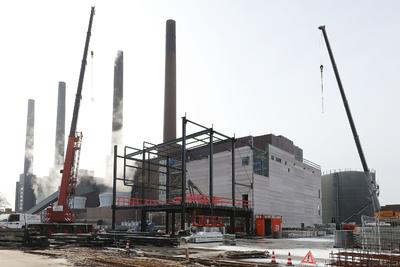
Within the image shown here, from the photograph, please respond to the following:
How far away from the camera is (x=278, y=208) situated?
5716 cm

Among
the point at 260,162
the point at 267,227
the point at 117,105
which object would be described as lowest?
the point at 267,227

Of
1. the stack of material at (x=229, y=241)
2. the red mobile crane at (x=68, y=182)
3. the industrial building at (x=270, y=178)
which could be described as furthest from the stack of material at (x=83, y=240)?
the industrial building at (x=270, y=178)

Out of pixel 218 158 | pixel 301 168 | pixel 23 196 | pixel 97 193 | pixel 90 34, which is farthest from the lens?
pixel 23 196

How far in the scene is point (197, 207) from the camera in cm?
3753

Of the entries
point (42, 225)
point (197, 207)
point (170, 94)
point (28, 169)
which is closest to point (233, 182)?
point (197, 207)

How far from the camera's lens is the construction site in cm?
2103

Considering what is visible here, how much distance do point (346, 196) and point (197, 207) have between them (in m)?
51.6

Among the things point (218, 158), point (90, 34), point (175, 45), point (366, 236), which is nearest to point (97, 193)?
point (175, 45)

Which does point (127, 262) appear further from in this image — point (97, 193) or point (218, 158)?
point (97, 193)

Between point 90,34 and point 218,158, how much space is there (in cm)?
2345

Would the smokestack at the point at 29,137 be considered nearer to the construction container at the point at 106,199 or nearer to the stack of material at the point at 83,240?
the construction container at the point at 106,199

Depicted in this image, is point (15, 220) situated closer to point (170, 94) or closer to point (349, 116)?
point (349, 116)

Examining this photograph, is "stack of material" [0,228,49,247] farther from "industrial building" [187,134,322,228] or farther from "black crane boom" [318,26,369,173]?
"industrial building" [187,134,322,228]

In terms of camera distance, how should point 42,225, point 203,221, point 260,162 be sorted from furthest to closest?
point 260,162, point 203,221, point 42,225
